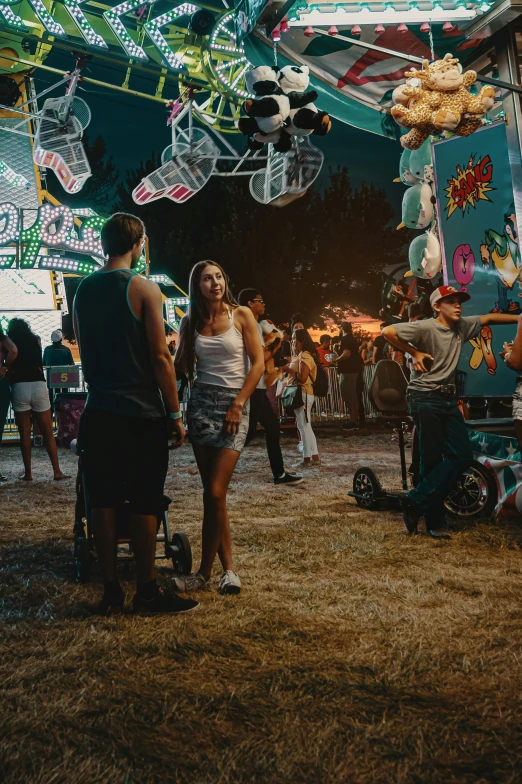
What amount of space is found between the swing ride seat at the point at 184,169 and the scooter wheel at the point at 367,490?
9343 mm

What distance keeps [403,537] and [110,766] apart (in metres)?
3.40

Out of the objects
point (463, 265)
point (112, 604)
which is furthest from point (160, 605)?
point (463, 265)

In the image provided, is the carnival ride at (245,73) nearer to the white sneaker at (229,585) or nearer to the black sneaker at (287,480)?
the black sneaker at (287,480)

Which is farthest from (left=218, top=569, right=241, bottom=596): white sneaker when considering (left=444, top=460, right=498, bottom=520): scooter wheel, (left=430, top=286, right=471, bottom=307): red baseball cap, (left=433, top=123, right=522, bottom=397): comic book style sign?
(left=433, top=123, right=522, bottom=397): comic book style sign

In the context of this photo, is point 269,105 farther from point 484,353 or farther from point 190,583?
point 190,583

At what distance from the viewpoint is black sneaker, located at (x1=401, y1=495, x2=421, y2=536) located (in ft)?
16.7

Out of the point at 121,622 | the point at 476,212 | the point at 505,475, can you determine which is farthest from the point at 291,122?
the point at 121,622

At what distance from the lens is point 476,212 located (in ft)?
22.8

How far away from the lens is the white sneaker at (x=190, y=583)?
3.77m

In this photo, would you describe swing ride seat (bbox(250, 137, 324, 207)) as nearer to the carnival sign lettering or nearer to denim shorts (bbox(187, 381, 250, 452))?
the carnival sign lettering

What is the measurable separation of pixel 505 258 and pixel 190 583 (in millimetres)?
4775

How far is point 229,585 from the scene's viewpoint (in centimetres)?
373

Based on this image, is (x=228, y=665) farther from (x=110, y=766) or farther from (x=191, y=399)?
(x=191, y=399)

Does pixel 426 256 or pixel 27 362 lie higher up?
pixel 426 256
